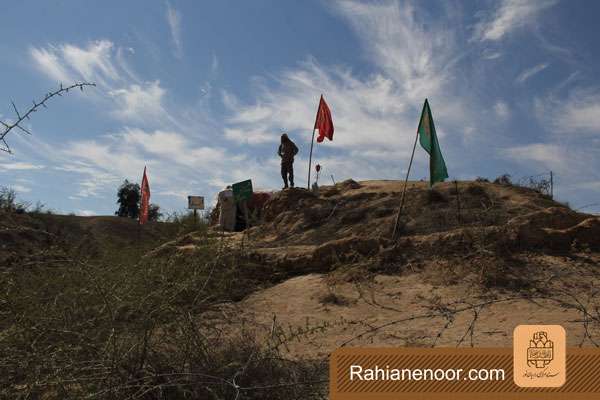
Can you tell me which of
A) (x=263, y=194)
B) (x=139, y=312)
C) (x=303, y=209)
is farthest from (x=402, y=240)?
(x=263, y=194)

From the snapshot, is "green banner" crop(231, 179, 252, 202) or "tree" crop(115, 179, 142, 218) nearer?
"green banner" crop(231, 179, 252, 202)

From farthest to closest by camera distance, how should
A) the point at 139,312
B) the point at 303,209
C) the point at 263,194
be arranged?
the point at 263,194 → the point at 303,209 → the point at 139,312

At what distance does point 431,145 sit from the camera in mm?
7879

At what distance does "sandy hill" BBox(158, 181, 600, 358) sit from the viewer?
4.66 meters

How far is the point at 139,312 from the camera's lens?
355 centimetres

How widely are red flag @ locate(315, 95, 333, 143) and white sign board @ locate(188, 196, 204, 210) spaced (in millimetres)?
4999

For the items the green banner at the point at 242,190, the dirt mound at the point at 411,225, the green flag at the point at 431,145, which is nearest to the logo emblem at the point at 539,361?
the dirt mound at the point at 411,225

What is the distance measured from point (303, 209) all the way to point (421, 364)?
7.83 meters

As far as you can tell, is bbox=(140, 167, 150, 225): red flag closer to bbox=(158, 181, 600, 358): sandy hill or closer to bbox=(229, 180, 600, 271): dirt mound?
bbox=(229, 180, 600, 271): dirt mound

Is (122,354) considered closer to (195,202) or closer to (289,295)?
(289,295)

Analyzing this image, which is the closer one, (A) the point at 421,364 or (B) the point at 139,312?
(A) the point at 421,364

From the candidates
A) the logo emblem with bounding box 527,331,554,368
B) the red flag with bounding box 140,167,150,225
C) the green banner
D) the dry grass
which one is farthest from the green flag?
the red flag with bounding box 140,167,150,225

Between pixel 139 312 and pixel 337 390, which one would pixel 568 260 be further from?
pixel 139 312

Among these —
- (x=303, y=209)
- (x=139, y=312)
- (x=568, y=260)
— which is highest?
(x=303, y=209)
